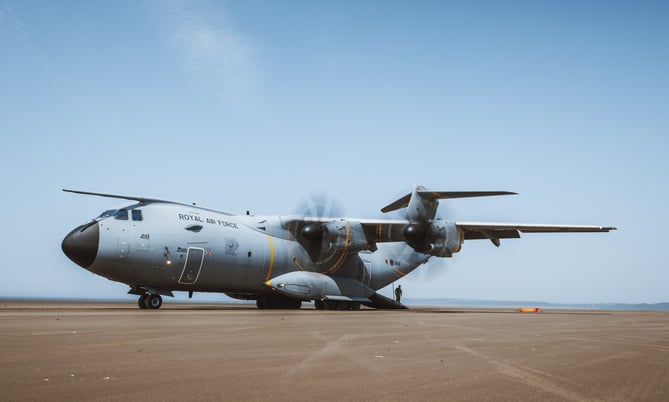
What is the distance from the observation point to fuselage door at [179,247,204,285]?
67.1 ft

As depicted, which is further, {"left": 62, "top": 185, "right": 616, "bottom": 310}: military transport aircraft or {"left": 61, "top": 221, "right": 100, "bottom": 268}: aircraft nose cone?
{"left": 62, "top": 185, "right": 616, "bottom": 310}: military transport aircraft

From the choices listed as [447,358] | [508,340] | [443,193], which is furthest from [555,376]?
[443,193]

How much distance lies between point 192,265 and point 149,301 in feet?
6.65

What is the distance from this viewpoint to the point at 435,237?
2409cm

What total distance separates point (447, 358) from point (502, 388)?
1.82 metres

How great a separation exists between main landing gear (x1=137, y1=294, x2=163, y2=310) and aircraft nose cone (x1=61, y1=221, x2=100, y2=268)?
2447 mm

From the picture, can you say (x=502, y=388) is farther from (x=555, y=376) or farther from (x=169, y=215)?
(x=169, y=215)

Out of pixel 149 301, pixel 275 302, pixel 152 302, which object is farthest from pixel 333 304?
pixel 149 301

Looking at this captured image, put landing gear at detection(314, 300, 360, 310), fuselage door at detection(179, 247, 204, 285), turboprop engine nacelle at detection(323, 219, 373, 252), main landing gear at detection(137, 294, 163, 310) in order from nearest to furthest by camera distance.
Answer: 1. main landing gear at detection(137, 294, 163, 310)
2. fuselage door at detection(179, 247, 204, 285)
3. turboprop engine nacelle at detection(323, 219, 373, 252)
4. landing gear at detection(314, 300, 360, 310)

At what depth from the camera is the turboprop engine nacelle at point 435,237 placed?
24062 mm

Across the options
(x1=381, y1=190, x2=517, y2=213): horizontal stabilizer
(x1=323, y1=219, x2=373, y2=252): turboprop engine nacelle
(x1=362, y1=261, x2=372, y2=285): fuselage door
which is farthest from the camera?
(x1=362, y1=261, x2=372, y2=285): fuselage door

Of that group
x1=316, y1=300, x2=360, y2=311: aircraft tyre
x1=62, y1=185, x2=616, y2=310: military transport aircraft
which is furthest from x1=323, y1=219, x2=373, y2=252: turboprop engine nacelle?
x1=316, y1=300, x2=360, y2=311: aircraft tyre

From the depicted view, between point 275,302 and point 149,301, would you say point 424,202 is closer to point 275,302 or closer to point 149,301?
point 275,302

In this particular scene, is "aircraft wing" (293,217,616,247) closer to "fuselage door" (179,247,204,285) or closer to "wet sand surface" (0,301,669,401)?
"fuselage door" (179,247,204,285)
